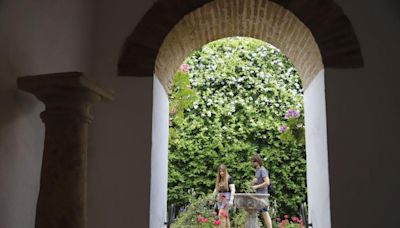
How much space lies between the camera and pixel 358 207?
9.21 feet

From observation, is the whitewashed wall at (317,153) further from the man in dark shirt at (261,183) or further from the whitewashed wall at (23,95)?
the man in dark shirt at (261,183)

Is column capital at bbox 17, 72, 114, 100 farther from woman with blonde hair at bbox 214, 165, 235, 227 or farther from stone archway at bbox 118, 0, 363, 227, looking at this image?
woman with blonde hair at bbox 214, 165, 235, 227

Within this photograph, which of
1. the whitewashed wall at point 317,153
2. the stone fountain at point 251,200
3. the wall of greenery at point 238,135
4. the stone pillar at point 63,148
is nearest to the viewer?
the stone pillar at point 63,148

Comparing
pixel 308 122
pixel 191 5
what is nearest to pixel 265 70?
pixel 308 122

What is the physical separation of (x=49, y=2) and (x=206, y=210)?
14.4 ft

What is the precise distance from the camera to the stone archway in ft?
9.86

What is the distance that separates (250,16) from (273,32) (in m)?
0.28

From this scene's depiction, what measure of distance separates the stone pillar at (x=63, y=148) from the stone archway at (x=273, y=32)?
1.02 m

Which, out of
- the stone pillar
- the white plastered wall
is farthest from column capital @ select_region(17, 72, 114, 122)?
the white plastered wall

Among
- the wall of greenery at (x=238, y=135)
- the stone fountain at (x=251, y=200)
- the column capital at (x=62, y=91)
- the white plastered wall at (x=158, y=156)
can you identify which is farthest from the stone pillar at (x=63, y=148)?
the wall of greenery at (x=238, y=135)

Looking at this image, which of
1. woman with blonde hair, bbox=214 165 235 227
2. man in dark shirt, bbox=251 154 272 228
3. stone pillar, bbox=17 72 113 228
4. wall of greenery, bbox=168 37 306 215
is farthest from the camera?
wall of greenery, bbox=168 37 306 215

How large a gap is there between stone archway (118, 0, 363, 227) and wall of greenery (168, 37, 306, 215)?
3.62 metres

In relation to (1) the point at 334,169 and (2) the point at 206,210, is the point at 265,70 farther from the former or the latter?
(1) the point at 334,169

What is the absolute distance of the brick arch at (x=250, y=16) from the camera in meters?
3.00
